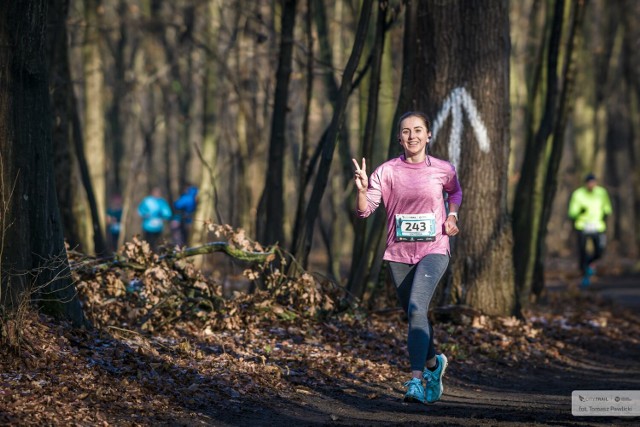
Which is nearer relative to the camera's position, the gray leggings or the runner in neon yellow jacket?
the gray leggings

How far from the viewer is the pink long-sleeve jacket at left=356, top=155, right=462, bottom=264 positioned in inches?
289

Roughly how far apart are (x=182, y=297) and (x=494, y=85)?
428 cm

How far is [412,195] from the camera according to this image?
24.1 feet

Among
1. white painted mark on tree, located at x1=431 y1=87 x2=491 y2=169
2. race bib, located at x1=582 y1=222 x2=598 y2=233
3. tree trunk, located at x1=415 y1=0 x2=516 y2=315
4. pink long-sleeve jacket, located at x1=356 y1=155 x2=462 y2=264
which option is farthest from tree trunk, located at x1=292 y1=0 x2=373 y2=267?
race bib, located at x1=582 y1=222 x2=598 y2=233

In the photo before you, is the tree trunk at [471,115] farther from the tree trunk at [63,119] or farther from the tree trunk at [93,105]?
the tree trunk at [93,105]

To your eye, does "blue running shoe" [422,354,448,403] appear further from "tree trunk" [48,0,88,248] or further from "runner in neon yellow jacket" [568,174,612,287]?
"runner in neon yellow jacket" [568,174,612,287]

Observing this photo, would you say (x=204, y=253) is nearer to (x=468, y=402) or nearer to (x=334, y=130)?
(x=334, y=130)

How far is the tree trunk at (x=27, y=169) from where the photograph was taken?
24.5ft

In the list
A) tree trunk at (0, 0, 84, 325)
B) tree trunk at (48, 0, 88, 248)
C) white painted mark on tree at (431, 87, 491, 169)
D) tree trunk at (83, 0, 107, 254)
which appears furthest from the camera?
tree trunk at (83, 0, 107, 254)

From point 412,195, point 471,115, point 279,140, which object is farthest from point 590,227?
point 412,195

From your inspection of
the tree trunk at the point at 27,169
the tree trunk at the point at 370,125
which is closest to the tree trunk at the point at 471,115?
the tree trunk at the point at 370,125

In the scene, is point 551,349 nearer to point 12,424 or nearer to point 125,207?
point 12,424

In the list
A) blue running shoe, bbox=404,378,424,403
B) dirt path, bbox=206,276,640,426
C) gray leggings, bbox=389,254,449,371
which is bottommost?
dirt path, bbox=206,276,640,426

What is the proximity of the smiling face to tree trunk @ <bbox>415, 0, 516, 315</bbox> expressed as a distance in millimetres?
4103
